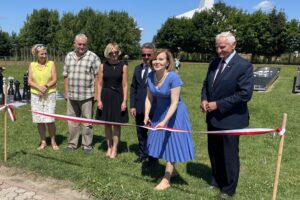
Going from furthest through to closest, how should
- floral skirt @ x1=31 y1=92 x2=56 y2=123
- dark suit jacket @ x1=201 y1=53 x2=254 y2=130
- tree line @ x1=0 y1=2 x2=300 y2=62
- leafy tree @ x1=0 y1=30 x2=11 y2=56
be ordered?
leafy tree @ x1=0 y1=30 x2=11 y2=56 < tree line @ x1=0 y1=2 x2=300 y2=62 < floral skirt @ x1=31 y1=92 x2=56 y2=123 < dark suit jacket @ x1=201 y1=53 x2=254 y2=130

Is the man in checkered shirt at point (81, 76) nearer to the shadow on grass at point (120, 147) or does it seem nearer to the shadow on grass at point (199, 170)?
the shadow on grass at point (120, 147)

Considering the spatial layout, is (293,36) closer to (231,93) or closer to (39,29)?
(39,29)

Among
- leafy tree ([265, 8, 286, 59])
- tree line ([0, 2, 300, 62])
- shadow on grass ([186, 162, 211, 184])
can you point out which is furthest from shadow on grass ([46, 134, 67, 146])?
leafy tree ([265, 8, 286, 59])

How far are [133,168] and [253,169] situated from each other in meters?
1.88

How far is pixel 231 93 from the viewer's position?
4.29 meters

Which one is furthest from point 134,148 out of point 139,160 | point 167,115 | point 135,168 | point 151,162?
point 167,115

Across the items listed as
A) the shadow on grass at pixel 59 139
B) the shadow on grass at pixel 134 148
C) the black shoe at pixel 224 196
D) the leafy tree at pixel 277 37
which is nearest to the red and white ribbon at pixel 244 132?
the black shoe at pixel 224 196

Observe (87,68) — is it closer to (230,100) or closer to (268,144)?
(230,100)

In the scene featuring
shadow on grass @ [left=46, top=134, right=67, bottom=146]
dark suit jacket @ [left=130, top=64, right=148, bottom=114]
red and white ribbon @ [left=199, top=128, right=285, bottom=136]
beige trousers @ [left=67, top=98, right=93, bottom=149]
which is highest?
dark suit jacket @ [left=130, top=64, right=148, bottom=114]

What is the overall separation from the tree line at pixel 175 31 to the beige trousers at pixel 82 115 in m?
53.7

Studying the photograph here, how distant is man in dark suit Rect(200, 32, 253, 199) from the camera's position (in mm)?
4168

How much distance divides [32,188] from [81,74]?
6.64 ft

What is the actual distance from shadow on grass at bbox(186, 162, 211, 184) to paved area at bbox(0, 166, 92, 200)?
169cm

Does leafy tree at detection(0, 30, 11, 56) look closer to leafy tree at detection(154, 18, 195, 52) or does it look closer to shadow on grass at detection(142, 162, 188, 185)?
leafy tree at detection(154, 18, 195, 52)
